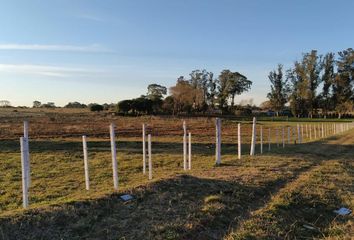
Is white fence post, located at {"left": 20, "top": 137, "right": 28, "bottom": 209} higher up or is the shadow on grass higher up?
white fence post, located at {"left": 20, "top": 137, "right": 28, "bottom": 209}

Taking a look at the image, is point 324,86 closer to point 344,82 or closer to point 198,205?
point 344,82

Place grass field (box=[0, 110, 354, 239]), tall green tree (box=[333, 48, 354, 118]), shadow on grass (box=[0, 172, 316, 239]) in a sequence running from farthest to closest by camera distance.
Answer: tall green tree (box=[333, 48, 354, 118]) → grass field (box=[0, 110, 354, 239]) → shadow on grass (box=[0, 172, 316, 239])

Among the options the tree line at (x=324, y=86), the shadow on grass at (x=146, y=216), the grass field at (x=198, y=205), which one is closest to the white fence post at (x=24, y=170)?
the grass field at (x=198, y=205)

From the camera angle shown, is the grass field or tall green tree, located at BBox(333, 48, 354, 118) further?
tall green tree, located at BBox(333, 48, 354, 118)

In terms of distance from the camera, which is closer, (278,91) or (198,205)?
(198,205)

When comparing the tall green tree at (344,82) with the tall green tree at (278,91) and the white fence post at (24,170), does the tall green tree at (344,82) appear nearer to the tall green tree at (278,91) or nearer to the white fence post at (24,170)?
the tall green tree at (278,91)

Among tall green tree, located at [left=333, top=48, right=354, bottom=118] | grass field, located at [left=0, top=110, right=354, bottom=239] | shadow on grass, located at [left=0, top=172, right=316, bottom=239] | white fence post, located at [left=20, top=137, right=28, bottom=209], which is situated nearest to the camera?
shadow on grass, located at [left=0, top=172, right=316, bottom=239]

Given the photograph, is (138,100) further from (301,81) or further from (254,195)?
(254,195)

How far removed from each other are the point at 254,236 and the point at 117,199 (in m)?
2.41

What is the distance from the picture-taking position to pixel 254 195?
23.5ft

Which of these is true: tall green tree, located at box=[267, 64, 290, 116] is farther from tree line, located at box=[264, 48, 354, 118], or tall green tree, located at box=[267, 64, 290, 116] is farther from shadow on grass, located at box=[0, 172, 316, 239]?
shadow on grass, located at box=[0, 172, 316, 239]

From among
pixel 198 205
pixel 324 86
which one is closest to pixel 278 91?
pixel 324 86

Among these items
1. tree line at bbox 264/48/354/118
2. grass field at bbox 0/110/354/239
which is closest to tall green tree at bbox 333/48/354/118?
tree line at bbox 264/48/354/118

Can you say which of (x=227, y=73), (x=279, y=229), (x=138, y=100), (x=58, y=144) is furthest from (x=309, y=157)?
(x=227, y=73)
